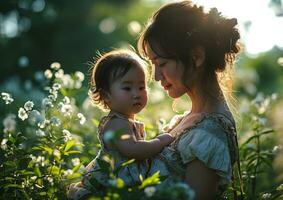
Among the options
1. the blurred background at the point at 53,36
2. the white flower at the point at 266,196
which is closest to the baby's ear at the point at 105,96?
the white flower at the point at 266,196

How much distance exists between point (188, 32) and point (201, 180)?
89 cm

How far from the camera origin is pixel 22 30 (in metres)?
30.9

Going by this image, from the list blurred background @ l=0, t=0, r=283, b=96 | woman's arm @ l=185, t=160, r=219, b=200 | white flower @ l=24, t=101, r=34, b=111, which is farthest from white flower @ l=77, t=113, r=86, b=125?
blurred background @ l=0, t=0, r=283, b=96

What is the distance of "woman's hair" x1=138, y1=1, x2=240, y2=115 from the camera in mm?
3859

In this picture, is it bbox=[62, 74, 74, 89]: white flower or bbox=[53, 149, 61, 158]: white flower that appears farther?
Result: bbox=[62, 74, 74, 89]: white flower

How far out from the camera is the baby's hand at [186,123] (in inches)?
148

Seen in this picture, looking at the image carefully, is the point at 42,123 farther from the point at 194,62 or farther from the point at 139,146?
the point at 194,62

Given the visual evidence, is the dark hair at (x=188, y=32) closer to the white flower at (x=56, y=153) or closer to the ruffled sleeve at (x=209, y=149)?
Answer: the ruffled sleeve at (x=209, y=149)

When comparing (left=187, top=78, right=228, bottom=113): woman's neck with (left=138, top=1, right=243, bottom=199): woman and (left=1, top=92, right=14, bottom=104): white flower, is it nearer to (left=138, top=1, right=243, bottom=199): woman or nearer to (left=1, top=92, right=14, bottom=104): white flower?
(left=138, top=1, right=243, bottom=199): woman

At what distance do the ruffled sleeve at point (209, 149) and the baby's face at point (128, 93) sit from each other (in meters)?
0.41

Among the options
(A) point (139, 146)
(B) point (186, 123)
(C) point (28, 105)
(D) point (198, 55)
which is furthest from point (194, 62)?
(C) point (28, 105)

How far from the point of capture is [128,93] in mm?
3873

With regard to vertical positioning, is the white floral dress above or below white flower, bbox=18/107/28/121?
below

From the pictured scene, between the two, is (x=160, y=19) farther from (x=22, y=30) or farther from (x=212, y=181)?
(x=22, y=30)
